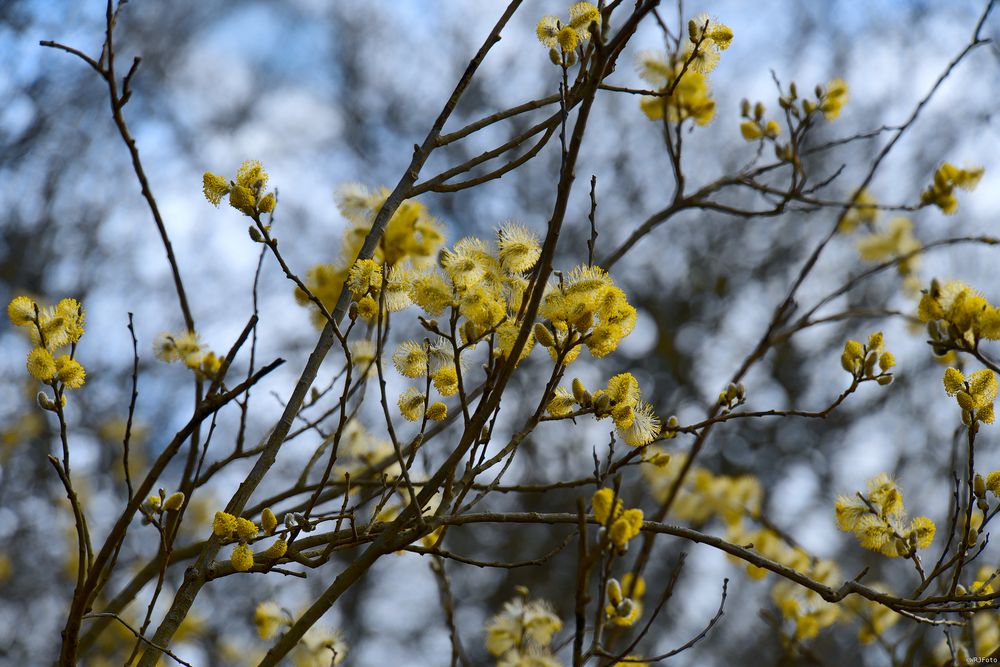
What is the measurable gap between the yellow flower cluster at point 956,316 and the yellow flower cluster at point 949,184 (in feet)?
5.04

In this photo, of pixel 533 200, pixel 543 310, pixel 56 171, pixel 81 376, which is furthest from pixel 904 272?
pixel 533 200

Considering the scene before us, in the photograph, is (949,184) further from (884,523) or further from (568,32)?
(568,32)

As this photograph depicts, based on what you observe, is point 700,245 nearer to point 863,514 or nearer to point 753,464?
point 753,464

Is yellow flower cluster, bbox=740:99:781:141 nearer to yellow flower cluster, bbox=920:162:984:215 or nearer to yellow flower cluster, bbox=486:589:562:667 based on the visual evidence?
yellow flower cluster, bbox=920:162:984:215

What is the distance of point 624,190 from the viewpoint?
13.9m

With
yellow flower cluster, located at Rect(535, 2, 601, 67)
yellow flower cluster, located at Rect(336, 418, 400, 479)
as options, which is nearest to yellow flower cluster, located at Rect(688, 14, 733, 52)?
yellow flower cluster, located at Rect(535, 2, 601, 67)

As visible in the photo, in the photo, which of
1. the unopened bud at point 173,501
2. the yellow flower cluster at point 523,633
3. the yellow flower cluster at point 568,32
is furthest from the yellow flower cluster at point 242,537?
the yellow flower cluster at point 568,32

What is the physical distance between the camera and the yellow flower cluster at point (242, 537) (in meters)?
1.91

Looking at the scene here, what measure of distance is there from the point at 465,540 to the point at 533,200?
4.99 meters

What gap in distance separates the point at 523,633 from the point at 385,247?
127 centimetres

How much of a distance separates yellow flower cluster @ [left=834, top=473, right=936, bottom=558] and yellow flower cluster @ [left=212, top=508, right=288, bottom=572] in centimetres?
142

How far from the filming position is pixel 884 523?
2.30 m

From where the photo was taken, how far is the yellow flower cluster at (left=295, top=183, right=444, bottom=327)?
7.27ft

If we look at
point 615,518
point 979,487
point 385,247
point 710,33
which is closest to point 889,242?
point 710,33
